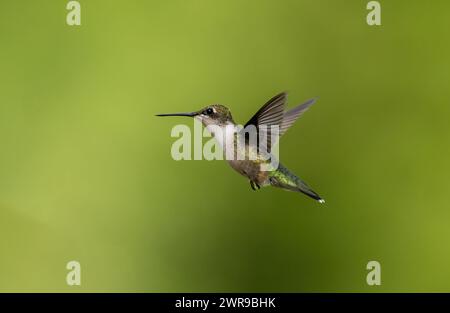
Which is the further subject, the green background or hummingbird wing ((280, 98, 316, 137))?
the green background

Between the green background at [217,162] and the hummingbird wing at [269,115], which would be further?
the green background at [217,162]

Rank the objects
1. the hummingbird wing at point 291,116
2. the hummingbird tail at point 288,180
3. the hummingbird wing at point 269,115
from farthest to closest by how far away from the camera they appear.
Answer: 1. the hummingbird tail at point 288,180
2. the hummingbird wing at point 291,116
3. the hummingbird wing at point 269,115

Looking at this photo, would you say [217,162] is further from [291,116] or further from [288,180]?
[291,116]

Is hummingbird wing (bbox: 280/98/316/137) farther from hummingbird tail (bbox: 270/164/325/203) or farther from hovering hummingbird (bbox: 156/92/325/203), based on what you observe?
hummingbird tail (bbox: 270/164/325/203)

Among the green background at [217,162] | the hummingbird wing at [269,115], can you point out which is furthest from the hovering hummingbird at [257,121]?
the green background at [217,162]

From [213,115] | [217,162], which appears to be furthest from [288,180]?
[217,162]

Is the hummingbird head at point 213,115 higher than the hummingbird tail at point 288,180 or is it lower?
higher

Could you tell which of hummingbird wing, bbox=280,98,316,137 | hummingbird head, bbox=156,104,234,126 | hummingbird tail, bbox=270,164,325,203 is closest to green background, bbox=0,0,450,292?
hummingbird tail, bbox=270,164,325,203

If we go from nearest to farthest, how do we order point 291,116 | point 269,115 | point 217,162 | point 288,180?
point 269,115
point 291,116
point 288,180
point 217,162

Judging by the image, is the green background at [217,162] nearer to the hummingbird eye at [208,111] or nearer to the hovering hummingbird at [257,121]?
the hovering hummingbird at [257,121]
